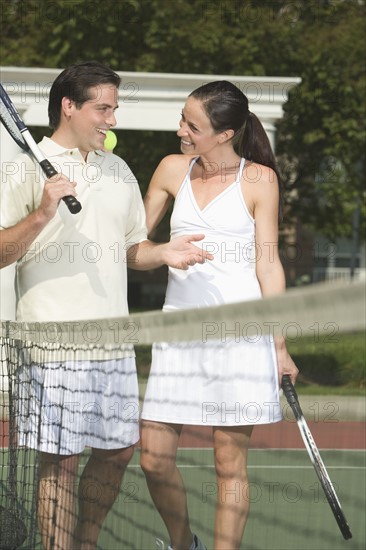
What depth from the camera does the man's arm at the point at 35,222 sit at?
402 centimetres

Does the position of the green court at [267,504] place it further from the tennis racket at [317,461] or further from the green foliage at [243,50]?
the green foliage at [243,50]

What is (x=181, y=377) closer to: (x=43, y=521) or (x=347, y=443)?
(x=347, y=443)

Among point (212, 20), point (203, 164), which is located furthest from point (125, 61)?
point (203, 164)

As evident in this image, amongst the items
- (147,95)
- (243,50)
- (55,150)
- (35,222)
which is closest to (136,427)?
(35,222)

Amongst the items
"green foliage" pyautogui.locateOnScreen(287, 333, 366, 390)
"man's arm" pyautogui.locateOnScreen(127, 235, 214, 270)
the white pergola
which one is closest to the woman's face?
"man's arm" pyautogui.locateOnScreen(127, 235, 214, 270)

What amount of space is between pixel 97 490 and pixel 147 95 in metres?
6.04

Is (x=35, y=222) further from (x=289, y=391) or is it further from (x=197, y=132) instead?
(x=289, y=391)

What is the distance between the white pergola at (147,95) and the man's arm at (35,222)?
4.93m

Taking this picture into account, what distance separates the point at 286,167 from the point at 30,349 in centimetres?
2097

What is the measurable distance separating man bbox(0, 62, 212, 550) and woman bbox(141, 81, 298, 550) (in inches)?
4.7

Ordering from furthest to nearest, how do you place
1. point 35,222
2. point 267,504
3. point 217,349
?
1. point 35,222
2. point 267,504
3. point 217,349

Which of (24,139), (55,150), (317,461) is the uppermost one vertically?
(24,139)

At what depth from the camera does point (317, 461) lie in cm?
354

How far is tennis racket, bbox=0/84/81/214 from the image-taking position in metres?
4.15
